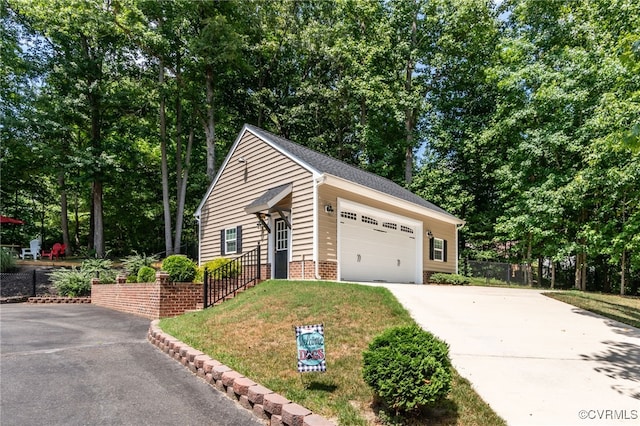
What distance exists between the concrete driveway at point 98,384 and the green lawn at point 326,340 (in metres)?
0.57

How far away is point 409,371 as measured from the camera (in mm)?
3488

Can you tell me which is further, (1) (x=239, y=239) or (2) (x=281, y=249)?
(1) (x=239, y=239)

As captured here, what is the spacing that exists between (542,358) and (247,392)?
4072 millimetres

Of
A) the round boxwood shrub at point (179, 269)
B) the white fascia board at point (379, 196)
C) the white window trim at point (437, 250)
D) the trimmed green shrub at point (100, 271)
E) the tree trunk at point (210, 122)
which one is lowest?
the trimmed green shrub at point (100, 271)

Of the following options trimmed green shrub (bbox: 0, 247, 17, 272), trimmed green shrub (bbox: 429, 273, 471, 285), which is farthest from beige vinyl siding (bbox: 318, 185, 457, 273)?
trimmed green shrub (bbox: 0, 247, 17, 272)

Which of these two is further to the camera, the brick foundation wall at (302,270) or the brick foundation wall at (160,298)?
the brick foundation wall at (302,270)

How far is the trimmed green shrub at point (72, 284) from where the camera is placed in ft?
46.6

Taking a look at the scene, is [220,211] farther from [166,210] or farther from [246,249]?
[166,210]

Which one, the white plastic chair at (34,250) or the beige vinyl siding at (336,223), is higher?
the beige vinyl siding at (336,223)

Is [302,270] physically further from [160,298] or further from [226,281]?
[160,298]

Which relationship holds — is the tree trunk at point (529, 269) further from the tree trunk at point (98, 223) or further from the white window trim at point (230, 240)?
the tree trunk at point (98, 223)

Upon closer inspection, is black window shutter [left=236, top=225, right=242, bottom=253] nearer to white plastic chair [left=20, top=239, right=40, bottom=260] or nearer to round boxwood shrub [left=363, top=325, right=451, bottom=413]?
round boxwood shrub [left=363, top=325, right=451, bottom=413]

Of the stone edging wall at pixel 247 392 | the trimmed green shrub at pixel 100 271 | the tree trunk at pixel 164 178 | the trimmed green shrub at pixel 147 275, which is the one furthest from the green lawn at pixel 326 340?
the tree trunk at pixel 164 178

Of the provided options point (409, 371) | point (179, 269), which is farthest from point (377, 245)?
point (409, 371)
